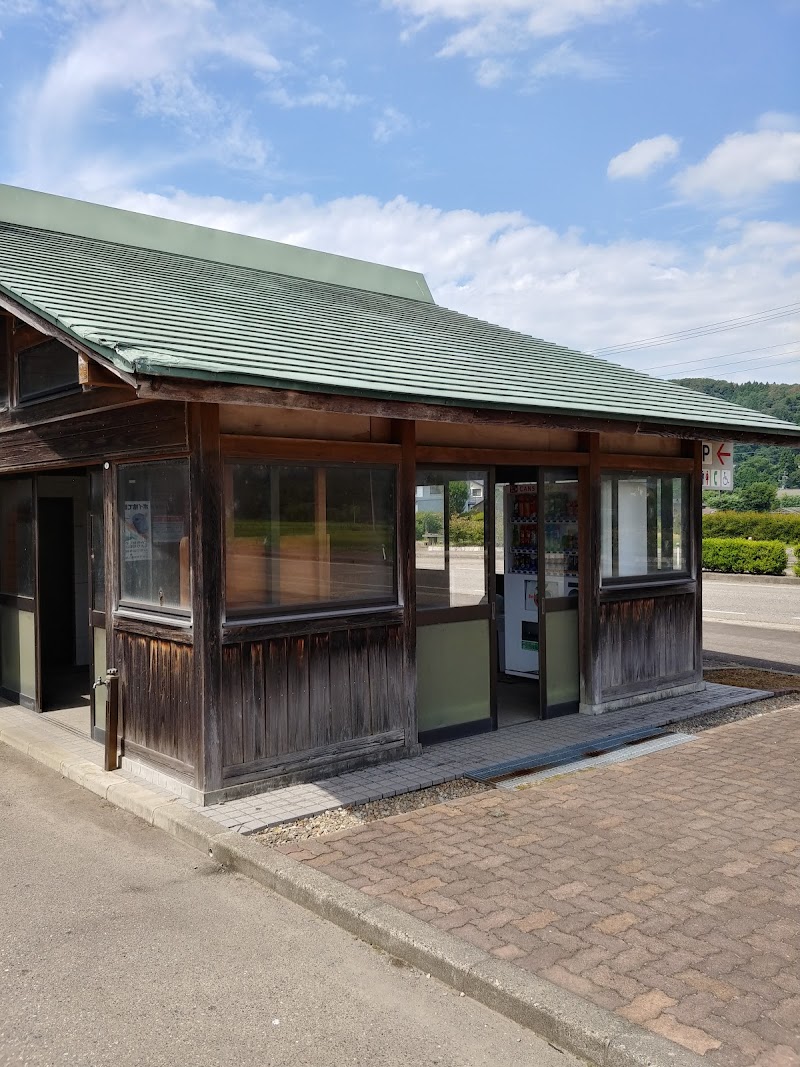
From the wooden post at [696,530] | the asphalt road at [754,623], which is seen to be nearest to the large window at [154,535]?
the wooden post at [696,530]

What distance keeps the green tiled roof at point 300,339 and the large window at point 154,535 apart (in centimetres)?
105

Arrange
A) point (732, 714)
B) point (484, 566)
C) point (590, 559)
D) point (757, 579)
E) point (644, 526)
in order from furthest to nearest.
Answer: point (757, 579) < point (644, 526) < point (732, 714) < point (590, 559) < point (484, 566)

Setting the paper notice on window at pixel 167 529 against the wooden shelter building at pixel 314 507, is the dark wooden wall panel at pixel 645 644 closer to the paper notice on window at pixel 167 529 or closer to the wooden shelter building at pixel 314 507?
the wooden shelter building at pixel 314 507

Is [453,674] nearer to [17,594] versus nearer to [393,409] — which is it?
[393,409]

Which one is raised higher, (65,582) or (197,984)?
(65,582)

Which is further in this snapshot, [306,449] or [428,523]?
[428,523]

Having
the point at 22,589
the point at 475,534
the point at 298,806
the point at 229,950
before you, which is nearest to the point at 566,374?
the point at 475,534

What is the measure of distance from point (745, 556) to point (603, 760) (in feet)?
66.0

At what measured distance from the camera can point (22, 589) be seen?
30.1 feet

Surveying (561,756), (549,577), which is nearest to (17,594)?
(549,577)

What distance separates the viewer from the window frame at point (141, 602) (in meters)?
6.10

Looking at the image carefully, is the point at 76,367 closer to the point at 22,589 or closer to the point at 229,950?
the point at 22,589

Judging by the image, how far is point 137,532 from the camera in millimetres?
6781

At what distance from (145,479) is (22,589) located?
336 centimetres
